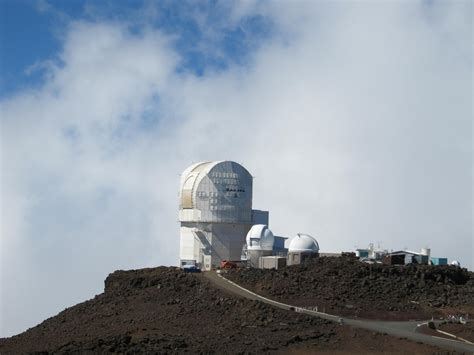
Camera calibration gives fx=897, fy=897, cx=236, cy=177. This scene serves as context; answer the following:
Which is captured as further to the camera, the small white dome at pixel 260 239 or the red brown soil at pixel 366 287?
the small white dome at pixel 260 239

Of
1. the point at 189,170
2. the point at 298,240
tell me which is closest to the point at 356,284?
the point at 298,240

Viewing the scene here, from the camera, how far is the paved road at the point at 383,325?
47781 millimetres

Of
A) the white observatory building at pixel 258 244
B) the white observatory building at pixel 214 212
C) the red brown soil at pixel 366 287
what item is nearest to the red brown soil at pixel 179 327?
the red brown soil at pixel 366 287

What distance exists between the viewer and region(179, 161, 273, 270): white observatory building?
77.8 meters

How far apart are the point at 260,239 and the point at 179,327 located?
21351mm

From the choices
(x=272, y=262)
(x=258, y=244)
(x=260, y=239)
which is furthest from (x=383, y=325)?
(x=258, y=244)

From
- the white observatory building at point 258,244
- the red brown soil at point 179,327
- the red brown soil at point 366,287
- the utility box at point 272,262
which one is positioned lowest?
the red brown soil at point 179,327

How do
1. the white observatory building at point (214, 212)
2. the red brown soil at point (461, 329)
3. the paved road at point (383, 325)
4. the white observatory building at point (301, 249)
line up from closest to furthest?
the paved road at point (383, 325) < the red brown soil at point (461, 329) < the white observatory building at point (301, 249) < the white observatory building at point (214, 212)

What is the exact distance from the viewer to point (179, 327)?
175ft

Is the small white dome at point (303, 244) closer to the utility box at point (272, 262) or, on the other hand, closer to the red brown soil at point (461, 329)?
the utility box at point (272, 262)

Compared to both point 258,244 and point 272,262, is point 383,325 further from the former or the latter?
point 258,244

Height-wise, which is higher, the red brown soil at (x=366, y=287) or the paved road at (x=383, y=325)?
the red brown soil at (x=366, y=287)

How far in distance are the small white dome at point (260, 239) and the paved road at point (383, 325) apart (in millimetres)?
10468

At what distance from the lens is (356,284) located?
59.4m
